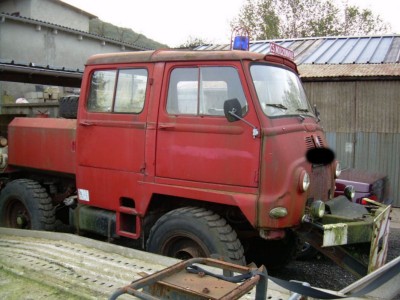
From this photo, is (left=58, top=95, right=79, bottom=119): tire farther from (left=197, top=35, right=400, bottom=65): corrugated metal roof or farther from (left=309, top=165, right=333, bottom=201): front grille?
(left=197, top=35, right=400, bottom=65): corrugated metal roof

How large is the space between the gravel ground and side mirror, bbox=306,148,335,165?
152cm

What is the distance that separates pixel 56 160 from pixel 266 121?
10.6ft

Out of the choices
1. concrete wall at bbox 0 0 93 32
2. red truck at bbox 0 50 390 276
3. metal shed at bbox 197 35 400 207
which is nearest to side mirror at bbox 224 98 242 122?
red truck at bbox 0 50 390 276

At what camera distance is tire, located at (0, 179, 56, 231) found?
20.4 ft

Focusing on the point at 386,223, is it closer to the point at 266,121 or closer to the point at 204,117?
the point at 266,121

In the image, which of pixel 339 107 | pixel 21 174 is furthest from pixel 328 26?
pixel 21 174

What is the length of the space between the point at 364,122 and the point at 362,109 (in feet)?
1.02

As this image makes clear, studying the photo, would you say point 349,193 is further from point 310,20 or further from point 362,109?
point 310,20

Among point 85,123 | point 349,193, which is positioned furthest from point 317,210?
point 85,123

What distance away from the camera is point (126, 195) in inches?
201

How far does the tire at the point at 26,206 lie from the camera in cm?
621

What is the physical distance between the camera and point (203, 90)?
4.63 meters

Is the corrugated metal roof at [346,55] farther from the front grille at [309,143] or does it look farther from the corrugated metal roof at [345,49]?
the front grille at [309,143]

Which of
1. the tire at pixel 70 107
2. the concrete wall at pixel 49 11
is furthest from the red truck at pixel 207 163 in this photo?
the concrete wall at pixel 49 11
